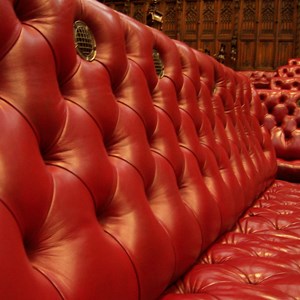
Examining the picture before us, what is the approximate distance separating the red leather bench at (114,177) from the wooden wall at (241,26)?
19.5 feet

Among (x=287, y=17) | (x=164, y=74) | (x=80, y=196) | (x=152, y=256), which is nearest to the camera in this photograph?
(x=80, y=196)

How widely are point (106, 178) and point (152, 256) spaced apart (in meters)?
0.18

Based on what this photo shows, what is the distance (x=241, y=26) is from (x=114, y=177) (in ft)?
22.2

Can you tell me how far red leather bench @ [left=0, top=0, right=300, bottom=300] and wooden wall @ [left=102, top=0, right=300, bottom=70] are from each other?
5956mm

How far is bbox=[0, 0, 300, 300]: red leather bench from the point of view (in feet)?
1.84

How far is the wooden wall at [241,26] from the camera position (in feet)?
22.4

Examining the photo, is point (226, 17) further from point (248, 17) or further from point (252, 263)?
point (252, 263)

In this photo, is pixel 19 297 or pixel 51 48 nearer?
pixel 19 297

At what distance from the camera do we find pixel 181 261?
0.90 meters

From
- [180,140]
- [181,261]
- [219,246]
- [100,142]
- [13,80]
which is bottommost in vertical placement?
[219,246]

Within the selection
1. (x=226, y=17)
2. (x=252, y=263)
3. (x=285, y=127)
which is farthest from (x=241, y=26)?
(x=252, y=263)

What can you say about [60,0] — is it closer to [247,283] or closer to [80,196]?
[80,196]

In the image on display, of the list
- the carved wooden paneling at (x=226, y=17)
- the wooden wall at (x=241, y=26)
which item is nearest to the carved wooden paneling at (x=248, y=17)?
the wooden wall at (x=241, y=26)

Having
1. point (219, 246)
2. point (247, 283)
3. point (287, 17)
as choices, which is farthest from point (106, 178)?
point (287, 17)
